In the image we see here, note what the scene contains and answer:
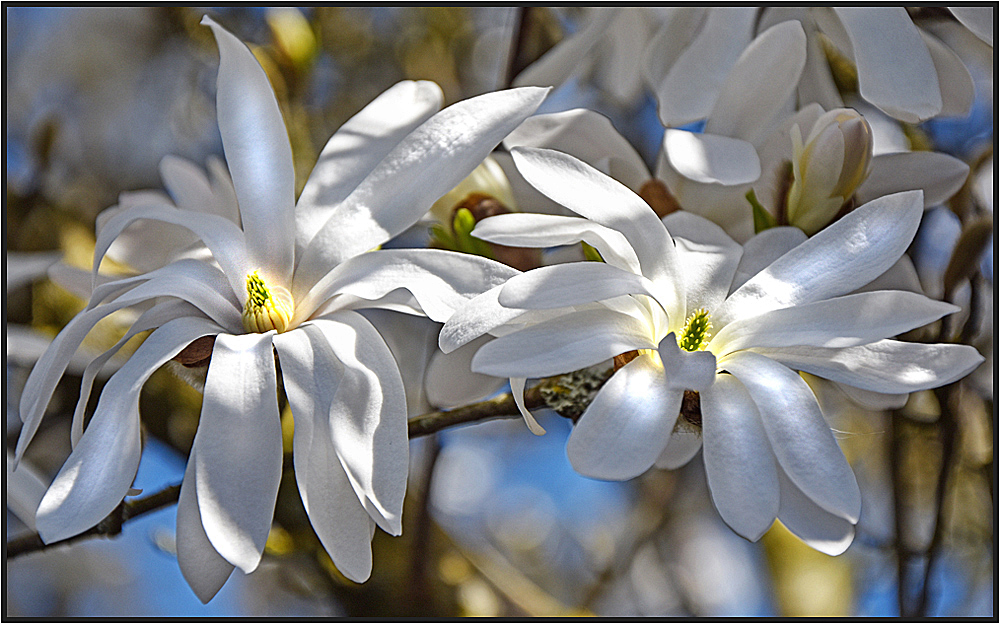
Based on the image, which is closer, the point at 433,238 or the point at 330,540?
the point at 330,540

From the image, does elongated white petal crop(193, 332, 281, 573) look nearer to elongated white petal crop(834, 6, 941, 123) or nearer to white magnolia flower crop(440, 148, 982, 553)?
white magnolia flower crop(440, 148, 982, 553)

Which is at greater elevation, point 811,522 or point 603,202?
point 603,202

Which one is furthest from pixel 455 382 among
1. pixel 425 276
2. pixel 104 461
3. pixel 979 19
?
pixel 979 19

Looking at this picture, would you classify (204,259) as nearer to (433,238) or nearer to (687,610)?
(433,238)

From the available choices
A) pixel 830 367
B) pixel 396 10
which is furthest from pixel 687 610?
pixel 396 10

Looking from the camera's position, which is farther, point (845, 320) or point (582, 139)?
point (582, 139)

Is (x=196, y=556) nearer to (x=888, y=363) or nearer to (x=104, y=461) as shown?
(x=104, y=461)

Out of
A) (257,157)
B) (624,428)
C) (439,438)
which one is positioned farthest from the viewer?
(439,438)

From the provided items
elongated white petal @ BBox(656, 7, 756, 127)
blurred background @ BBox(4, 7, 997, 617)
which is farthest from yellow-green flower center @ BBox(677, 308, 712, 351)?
blurred background @ BBox(4, 7, 997, 617)
